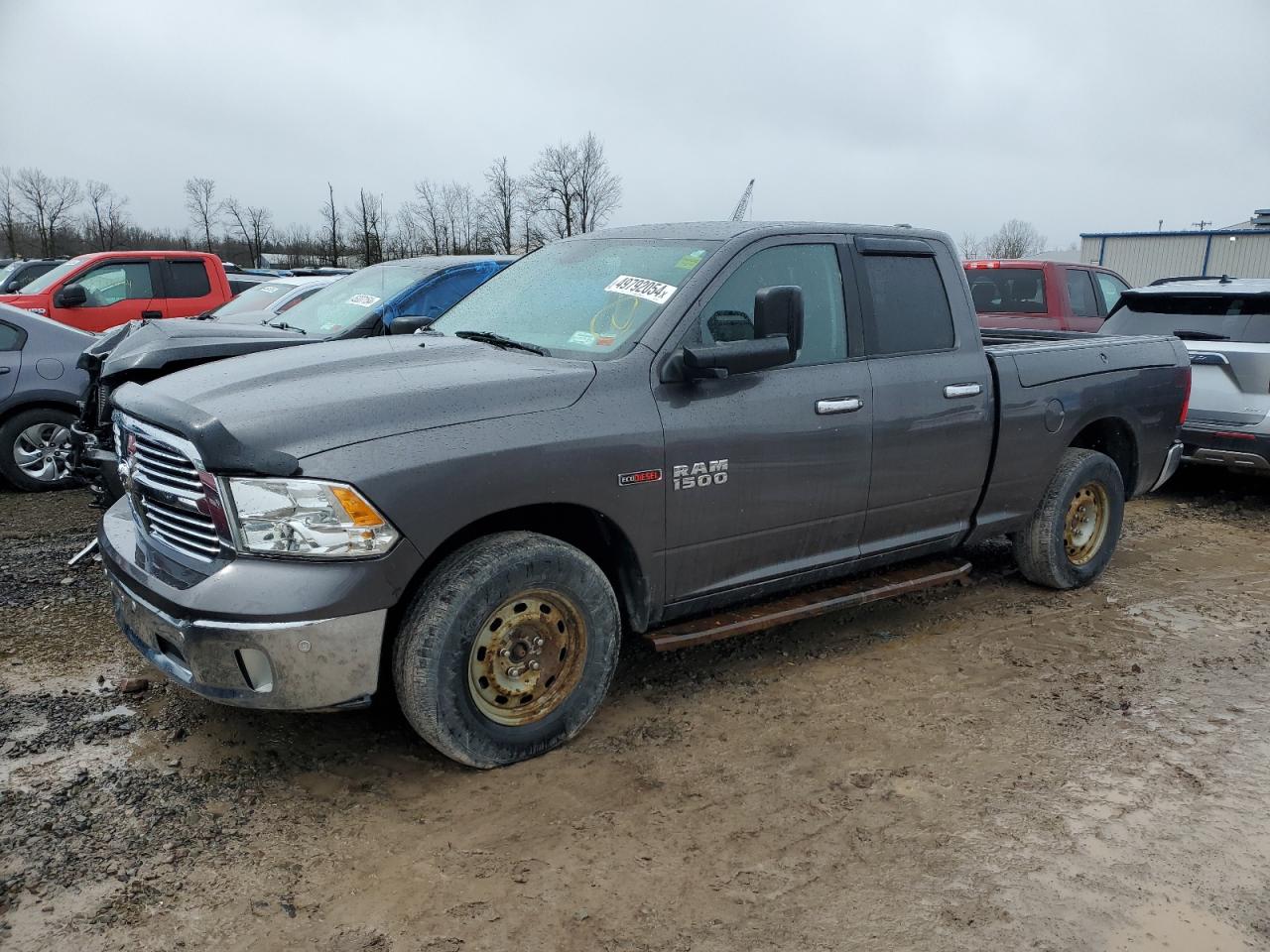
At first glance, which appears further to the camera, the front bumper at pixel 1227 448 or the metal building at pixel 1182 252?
the metal building at pixel 1182 252

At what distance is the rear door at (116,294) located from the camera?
1127cm

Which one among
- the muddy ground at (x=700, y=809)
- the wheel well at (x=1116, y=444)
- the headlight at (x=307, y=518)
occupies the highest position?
the headlight at (x=307, y=518)

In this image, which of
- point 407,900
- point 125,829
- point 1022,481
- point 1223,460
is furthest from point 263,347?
point 1223,460

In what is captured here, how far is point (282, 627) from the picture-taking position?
9.46 ft

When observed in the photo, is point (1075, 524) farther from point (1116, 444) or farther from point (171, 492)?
point (171, 492)

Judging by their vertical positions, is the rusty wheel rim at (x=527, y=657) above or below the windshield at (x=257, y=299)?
below

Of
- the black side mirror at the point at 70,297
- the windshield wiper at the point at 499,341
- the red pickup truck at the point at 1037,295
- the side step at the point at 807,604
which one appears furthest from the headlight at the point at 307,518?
the black side mirror at the point at 70,297

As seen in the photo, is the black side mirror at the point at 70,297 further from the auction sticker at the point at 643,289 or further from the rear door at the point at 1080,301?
the rear door at the point at 1080,301

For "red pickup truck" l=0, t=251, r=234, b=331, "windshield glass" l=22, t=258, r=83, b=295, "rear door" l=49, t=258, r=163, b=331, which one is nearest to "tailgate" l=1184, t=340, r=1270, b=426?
"red pickup truck" l=0, t=251, r=234, b=331

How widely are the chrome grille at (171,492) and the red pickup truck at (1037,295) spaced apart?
8.35 m

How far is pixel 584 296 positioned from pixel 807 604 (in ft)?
5.37

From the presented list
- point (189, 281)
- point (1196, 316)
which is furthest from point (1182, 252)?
point (189, 281)

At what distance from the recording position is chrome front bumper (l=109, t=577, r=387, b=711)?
2902mm

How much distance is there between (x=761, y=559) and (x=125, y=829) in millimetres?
2438
